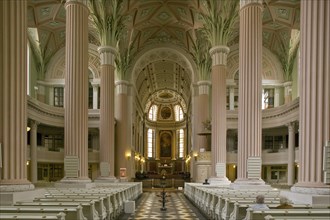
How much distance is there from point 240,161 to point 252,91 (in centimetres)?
281

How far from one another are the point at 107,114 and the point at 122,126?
30.4ft

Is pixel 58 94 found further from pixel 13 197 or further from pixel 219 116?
pixel 13 197

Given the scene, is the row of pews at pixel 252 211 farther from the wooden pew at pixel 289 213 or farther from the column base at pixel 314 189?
the column base at pixel 314 189

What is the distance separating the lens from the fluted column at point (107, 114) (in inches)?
906

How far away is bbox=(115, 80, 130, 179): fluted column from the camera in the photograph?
101ft

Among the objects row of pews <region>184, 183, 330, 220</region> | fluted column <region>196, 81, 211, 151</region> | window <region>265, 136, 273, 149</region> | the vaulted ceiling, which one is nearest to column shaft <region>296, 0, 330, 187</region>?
row of pews <region>184, 183, 330, 220</region>

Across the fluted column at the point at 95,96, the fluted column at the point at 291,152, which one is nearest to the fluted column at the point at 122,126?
the fluted column at the point at 95,96

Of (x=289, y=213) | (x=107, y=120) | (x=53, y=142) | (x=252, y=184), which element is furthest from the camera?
(x=53, y=142)

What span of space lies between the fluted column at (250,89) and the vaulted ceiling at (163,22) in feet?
37.1

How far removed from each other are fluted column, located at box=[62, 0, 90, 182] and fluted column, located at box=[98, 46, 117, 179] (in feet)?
24.9

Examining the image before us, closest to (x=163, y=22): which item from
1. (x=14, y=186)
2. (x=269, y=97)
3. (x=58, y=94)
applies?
(x=58, y=94)

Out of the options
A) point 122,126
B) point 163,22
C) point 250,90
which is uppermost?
point 163,22

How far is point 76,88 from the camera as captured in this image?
50.5ft

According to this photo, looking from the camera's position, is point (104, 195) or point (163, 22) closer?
point (104, 195)
